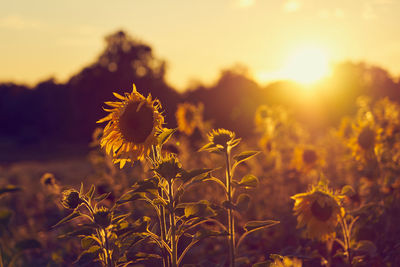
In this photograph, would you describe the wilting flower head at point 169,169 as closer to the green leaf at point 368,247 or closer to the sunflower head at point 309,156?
the green leaf at point 368,247

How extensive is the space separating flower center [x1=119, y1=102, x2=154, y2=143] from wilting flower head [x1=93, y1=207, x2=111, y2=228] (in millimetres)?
395

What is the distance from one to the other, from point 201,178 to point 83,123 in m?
33.8

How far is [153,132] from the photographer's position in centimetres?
226

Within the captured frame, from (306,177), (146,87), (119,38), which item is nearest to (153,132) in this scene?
(306,177)

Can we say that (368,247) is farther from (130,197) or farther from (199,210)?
(130,197)

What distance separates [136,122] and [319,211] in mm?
1295

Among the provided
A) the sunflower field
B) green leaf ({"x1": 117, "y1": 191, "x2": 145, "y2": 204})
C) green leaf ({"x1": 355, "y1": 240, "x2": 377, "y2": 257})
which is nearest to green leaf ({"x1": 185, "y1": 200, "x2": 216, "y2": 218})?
the sunflower field

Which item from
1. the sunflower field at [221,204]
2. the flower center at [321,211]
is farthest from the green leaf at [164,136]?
the flower center at [321,211]

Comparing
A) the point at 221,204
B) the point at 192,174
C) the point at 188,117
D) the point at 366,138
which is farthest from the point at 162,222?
the point at 188,117

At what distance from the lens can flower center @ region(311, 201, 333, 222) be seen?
2.81 m

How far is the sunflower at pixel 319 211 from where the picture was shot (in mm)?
2736

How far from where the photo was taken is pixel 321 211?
2.82m

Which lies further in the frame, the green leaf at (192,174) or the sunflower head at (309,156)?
the sunflower head at (309,156)

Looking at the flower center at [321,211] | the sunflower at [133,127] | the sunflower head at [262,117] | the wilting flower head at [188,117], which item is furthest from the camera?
the sunflower head at [262,117]
